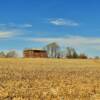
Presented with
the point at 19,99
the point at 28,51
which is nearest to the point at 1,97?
the point at 19,99

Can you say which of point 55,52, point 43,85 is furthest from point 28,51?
point 43,85

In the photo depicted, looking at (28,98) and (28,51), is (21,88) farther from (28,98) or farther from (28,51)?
(28,51)

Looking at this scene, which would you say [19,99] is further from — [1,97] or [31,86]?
[31,86]

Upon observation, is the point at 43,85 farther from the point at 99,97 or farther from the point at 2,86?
the point at 99,97

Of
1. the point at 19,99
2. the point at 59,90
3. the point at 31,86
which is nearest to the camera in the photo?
the point at 19,99

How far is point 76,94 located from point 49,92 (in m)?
1.12

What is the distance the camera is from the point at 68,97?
45.9ft

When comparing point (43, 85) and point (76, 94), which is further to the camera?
point (43, 85)

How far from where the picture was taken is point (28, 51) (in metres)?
111

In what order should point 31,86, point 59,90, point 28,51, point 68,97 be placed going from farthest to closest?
point 28,51 < point 31,86 < point 59,90 < point 68,97

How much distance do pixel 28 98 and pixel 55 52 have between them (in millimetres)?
102108

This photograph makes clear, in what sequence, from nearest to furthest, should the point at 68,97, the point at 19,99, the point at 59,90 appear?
the point at 19,99 → the point at 68,97 → the point at 59,90

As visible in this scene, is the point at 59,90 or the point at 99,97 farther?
the point at 59,90

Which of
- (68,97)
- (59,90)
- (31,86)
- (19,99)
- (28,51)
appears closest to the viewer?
(19,99)
